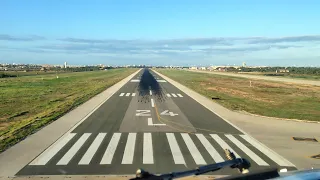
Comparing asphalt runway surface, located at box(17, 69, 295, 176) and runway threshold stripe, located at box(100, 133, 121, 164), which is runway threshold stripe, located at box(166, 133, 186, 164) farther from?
runway threshold stripe, located at box(100, 133, 121, 164)

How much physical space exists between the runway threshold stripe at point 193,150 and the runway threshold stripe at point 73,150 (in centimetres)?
487

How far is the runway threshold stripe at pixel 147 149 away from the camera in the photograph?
39.9 feet

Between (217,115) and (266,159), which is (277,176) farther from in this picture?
(217,115)

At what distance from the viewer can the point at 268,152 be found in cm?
1393

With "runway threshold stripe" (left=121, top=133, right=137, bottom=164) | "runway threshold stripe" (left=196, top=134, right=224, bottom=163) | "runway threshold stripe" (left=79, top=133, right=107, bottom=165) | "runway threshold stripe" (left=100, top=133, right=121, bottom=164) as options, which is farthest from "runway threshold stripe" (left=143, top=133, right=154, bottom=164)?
"runway threshold stripe" (left=196, top=134, right=224, bottom=163)

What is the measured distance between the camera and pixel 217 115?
78.9ft

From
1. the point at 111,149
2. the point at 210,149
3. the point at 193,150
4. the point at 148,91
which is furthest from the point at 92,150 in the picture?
the point at 148,91

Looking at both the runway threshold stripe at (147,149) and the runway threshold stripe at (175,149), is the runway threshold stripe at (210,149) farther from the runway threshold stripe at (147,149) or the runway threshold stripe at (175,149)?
the runway threshold stripe at (147,149)

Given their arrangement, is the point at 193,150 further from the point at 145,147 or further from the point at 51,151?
the point at 51,151

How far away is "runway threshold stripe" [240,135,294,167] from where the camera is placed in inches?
489

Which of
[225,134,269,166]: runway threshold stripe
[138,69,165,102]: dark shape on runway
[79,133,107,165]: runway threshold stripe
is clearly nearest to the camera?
[79,133,107,165]: runway threshold stripe

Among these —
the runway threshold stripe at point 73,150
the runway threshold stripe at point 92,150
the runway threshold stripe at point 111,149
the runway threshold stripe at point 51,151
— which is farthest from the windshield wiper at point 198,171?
the runway threshold stripe at point 51,151

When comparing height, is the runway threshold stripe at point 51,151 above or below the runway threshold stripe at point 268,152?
above

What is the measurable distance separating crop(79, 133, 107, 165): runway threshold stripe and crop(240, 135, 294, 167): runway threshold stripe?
7.29 metres
